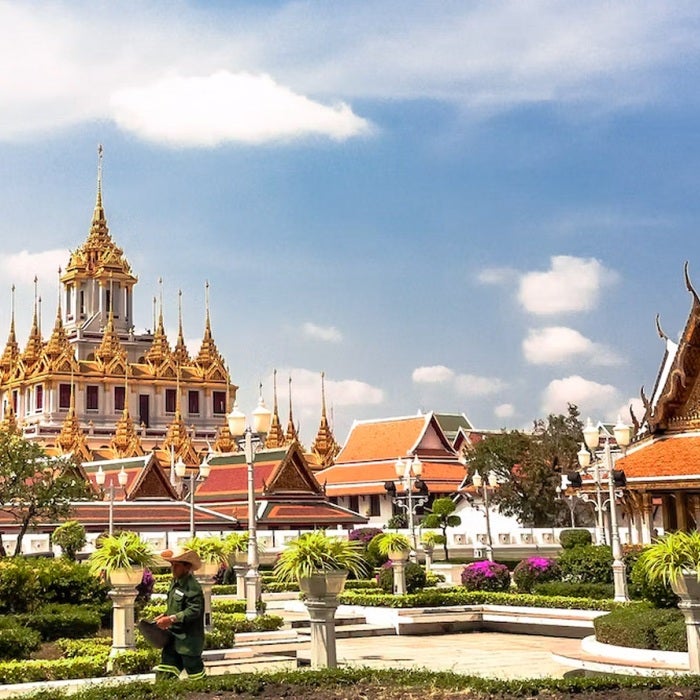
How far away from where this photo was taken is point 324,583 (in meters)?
11.7

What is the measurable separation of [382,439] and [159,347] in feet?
100

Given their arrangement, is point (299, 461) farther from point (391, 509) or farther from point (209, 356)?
point (209, 356)

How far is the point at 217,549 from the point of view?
1925cm

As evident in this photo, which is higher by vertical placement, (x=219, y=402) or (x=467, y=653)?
(x=219, y=402)

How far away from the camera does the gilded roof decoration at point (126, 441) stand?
75.1m

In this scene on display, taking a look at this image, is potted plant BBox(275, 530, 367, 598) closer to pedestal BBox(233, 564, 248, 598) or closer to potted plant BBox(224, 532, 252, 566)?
potted plant BBox(224, 532, 252, 566)

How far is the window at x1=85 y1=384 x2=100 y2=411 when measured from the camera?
277ft

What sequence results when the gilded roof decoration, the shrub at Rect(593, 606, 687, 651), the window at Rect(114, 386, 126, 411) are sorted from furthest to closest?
the window at Rect(114, 386, 126, 411) < the gilded roof decoration < the shrub at Rect(593, 606, 687, 651)

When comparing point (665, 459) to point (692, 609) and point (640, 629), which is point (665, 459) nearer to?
point (640, 629)

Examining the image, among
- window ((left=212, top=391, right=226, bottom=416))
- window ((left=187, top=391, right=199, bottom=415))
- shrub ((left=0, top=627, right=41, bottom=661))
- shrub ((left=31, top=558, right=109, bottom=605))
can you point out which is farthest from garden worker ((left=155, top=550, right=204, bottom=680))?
window ((left=212, top=391, right=226, bottom=416))

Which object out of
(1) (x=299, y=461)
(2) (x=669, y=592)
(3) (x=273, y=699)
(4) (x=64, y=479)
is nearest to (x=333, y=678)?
(3) (x=273, y=699)

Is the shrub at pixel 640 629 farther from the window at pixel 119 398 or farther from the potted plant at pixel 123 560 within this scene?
the window at pixel 119 398

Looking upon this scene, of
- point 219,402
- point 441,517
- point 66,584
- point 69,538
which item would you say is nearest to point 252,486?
point 66,584

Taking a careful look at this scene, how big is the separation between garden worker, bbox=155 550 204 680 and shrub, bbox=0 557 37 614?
7771 mm
